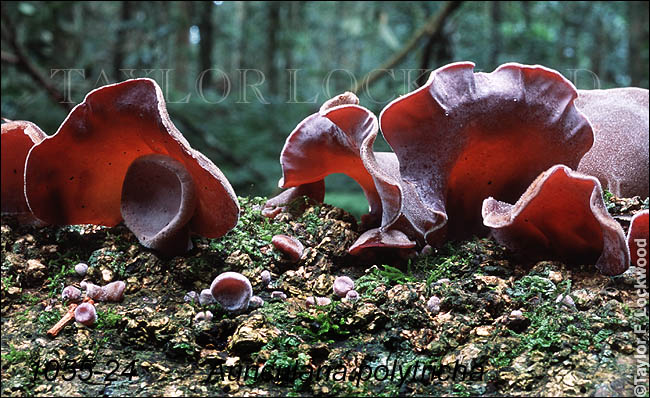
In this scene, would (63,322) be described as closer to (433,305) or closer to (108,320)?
(108,320)

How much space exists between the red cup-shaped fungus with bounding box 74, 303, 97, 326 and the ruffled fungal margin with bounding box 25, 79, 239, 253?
0.31 m

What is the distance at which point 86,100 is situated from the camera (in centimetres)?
115

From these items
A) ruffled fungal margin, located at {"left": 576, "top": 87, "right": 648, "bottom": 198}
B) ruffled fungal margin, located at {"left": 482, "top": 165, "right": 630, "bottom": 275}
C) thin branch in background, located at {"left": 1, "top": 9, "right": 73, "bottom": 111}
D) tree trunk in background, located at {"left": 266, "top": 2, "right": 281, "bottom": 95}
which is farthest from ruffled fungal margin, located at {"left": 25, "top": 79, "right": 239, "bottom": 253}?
tree trunk in background, located at {"left": 266, "top": 2, "right": 281, "bottom": 95}

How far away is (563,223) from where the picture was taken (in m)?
1.12

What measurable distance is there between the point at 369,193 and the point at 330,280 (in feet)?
0.99

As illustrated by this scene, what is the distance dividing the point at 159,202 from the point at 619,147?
1.27 meters

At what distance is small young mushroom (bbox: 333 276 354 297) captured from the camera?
3.76 feet

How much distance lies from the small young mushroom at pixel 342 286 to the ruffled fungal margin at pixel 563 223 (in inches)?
12.6

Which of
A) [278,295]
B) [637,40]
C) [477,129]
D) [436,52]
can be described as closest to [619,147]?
[477,129]

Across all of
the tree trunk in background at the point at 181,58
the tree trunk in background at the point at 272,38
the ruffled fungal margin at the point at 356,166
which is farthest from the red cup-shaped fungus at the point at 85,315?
the tree trunk in background at the point at 272,38

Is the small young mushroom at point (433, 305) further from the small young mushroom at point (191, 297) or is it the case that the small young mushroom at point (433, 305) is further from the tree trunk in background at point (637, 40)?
the tree trunk in background at point (637, 40)

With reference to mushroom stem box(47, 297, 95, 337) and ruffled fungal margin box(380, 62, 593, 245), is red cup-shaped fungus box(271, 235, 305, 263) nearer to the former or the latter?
ruffled fungal margin box(380, 62, 593, 245)

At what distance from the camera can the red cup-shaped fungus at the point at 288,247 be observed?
1.28 meters

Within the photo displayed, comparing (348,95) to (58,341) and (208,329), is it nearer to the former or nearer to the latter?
(208,329)
